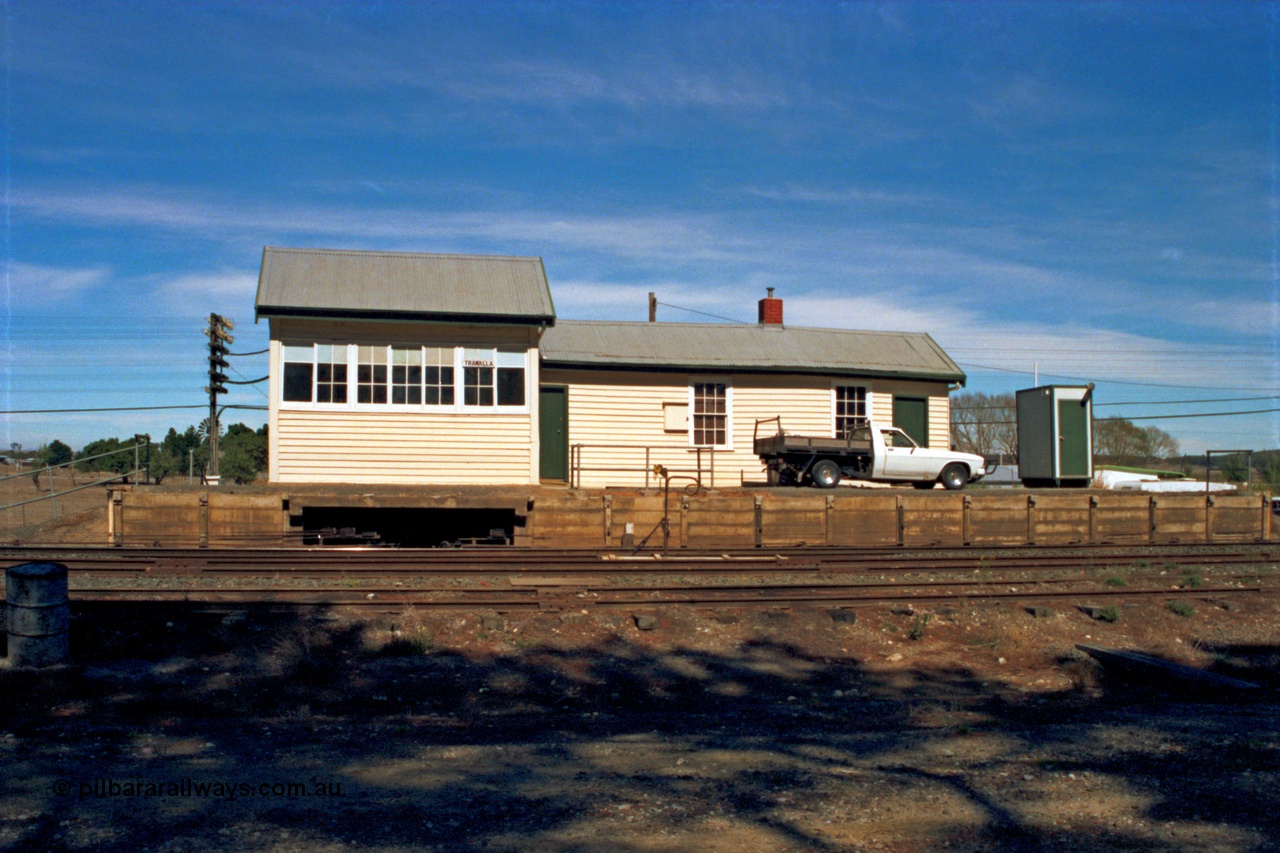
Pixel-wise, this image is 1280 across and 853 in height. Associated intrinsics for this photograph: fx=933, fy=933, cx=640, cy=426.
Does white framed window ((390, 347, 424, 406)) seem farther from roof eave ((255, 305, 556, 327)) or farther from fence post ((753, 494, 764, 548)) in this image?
fence post ((753, 494, 764, 548))

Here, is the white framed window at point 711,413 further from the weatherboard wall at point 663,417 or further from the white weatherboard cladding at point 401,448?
the white weatherboard cladding at point 401,448

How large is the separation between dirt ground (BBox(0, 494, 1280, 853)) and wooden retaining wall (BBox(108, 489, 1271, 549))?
5.62 m

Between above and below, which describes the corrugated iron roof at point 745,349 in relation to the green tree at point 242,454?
above

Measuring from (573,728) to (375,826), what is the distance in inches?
105

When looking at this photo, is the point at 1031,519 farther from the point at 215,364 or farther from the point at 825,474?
the point at 215,364

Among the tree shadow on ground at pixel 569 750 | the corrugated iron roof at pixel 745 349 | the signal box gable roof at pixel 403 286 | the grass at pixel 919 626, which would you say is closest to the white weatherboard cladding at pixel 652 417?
the corrugated iron roof at pixel 745 349

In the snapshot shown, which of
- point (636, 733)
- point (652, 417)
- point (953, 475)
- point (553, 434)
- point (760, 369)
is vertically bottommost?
point (636, 733)

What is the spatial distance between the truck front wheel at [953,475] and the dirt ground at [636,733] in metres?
9.49

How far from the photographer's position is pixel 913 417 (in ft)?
81.3

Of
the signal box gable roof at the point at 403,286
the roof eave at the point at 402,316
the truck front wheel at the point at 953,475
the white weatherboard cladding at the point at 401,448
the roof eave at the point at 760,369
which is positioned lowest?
the truck front wheel at the point at 953,475

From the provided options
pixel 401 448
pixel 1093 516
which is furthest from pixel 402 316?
pixel 1093 516

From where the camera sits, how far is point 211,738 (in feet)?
21.6

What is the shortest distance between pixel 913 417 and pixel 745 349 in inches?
191

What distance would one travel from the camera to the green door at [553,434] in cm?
2230
